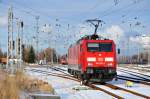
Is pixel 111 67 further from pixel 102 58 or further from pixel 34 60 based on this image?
pixel 34 60

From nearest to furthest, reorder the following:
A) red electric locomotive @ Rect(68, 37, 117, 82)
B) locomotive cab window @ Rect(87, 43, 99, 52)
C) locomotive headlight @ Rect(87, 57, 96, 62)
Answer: red electric locomotive @ Rect(68, 37, 117, 82) < locomotive headlight @ Rect(87, 57, 96, 62) < locomotive cab window @ Rect(87, 43, 99, 52)

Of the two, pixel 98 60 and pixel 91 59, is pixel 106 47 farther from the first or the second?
pixel 91 59

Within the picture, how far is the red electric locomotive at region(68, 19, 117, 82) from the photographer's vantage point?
1201 inches

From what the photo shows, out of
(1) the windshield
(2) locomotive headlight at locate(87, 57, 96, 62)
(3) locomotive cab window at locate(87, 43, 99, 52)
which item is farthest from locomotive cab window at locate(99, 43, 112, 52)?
(2) locomotive headlight at locate(87, 57, 96, 62)

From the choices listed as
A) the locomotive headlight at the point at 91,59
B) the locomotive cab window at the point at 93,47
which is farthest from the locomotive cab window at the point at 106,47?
the locomotive headlight at the point at 91,59

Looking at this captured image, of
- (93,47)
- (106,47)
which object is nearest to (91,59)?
(93,47)

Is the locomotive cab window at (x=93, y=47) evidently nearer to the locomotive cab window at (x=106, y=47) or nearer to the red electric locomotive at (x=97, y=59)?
the red electric locomotive at (x=97, y=59)

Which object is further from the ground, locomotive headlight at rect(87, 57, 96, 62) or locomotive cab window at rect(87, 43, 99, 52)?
locomotive cab window at rect(87, 43, 99, 52)

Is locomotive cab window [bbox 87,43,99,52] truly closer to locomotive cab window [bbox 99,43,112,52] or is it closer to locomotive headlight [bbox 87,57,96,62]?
locomotive cab window [bbox 99,43,112,52]

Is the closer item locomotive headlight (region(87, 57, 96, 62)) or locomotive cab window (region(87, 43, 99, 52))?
locomotive headlight (region(87, 57, 96, 62))

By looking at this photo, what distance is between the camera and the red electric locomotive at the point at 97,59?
3050cm

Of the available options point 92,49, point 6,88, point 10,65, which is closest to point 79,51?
point 92,49

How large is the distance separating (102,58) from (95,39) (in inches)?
59.9

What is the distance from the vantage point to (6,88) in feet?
53.3
